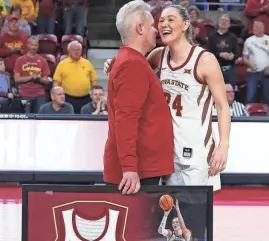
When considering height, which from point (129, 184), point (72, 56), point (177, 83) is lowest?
point (129, 184)

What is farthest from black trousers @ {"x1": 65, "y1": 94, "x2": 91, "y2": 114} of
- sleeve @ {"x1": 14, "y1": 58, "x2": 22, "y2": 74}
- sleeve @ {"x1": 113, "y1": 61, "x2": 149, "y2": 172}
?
sleeve @ {"x1": 113, "y1": 61, "x2": 149, "y2": 172}

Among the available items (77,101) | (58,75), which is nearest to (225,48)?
(77,101)

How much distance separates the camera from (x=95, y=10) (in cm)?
1650

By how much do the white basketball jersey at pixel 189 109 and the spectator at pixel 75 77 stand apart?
23.7ft

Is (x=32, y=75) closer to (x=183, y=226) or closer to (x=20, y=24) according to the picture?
(x=20, y=24)

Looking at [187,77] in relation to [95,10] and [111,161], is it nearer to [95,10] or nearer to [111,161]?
Answer: [111,161]

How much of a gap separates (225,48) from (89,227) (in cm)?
918

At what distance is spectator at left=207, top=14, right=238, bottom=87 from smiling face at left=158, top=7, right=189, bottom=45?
8.36 m

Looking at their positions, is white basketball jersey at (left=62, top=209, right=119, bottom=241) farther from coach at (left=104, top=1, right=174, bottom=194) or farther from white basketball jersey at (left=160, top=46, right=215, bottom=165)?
white basketball jersey at (left=160, top=46, right=215, bottom=165)

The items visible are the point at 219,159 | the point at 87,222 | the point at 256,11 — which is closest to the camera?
the point at 87,222

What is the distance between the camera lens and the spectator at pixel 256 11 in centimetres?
1425

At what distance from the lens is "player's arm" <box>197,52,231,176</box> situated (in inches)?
185

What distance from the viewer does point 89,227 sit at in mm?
4270

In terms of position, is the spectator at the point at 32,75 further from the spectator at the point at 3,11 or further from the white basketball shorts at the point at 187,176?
the white basketball shorts at the point at 187,176
